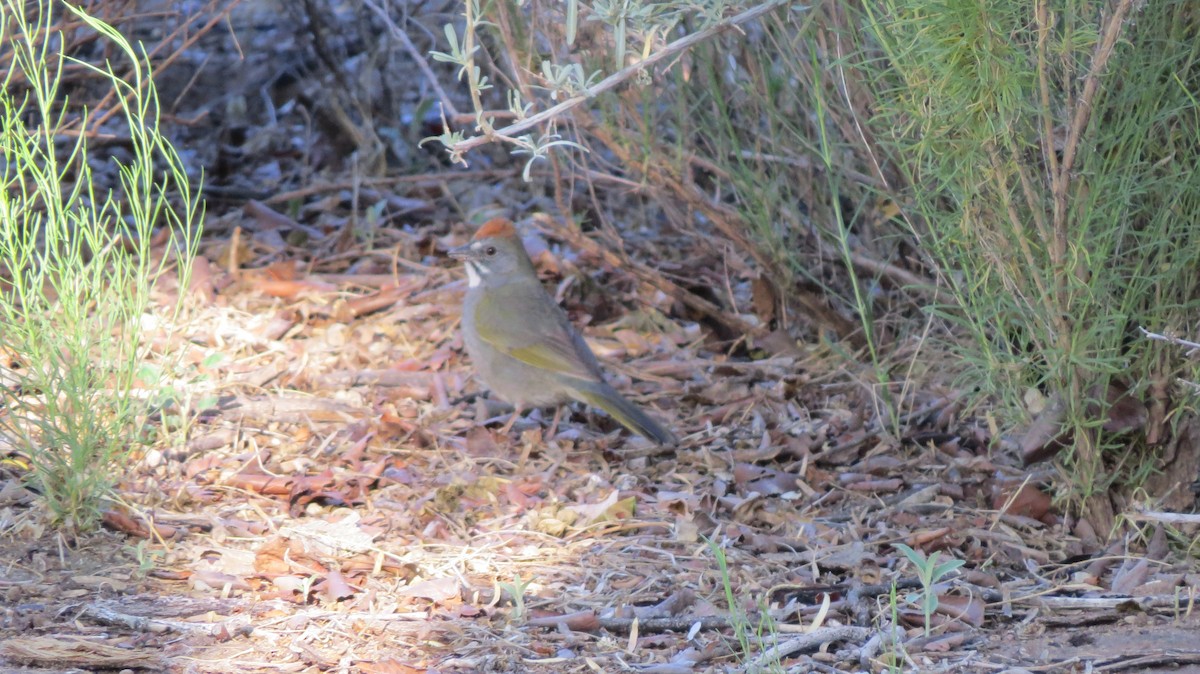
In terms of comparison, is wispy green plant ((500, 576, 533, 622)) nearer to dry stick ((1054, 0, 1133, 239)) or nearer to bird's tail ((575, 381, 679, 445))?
bird's tail ((575, 381, 679, 445))

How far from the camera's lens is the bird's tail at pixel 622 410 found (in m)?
4.70

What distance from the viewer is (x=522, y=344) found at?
205 inches

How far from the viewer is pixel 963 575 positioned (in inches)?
142

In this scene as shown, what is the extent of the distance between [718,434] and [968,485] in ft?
3.21

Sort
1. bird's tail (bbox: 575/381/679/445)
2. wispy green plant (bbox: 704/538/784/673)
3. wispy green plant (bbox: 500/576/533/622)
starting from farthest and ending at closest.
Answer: bird's tail (bbox: 575/381/679/445)
wispy green plant (bbox: 500/576/533/622)
wispy green plant (bbox: 704/538/784/673)

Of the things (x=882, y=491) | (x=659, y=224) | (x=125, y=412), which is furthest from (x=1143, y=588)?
(x=659, y=224)

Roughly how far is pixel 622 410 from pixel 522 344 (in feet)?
2.06

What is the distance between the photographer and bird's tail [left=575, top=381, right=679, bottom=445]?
15.4ft

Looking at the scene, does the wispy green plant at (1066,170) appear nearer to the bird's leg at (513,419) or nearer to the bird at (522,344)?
the bird at (522,344)

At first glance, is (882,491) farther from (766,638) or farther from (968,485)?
(766,638)

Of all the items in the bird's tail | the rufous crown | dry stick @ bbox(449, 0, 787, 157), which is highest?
dry stick @ bbox(449, 0, 787, 157)

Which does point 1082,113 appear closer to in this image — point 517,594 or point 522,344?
point 517,594

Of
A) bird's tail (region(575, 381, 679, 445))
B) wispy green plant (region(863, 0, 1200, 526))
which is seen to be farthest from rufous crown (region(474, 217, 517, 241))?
wispy green plant (region(863, 0, 1200, 526))

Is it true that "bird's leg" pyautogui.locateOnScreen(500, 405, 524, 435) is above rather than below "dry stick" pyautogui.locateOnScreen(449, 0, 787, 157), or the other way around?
below
